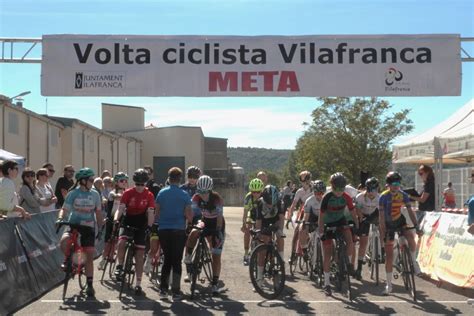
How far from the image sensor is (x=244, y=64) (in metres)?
12.8

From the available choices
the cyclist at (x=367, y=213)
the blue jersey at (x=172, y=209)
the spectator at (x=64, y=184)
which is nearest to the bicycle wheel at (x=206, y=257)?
the blue jersey at (x=172, y=209)

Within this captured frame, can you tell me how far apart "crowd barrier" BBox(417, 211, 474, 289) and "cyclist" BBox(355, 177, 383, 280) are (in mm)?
1131

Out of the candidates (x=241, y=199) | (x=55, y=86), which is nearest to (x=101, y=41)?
(x=55, y=86)

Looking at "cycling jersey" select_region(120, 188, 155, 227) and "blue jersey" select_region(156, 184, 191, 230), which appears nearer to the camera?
"blue jersey" select_region(156, 184, 191, 230)

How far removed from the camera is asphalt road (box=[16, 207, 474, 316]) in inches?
314

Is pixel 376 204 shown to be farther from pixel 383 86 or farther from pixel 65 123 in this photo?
pixel 65 123

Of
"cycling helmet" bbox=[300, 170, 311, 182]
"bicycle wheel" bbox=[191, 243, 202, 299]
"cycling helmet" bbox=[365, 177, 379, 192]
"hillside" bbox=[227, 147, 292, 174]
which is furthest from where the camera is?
"hillside" bbox=[227, 147, 292, 174]

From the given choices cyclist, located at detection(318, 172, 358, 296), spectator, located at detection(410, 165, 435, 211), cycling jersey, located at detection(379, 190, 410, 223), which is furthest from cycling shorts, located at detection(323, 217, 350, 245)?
spectator, located at detection(410, 165, 435, 211)

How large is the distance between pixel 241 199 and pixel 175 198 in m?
63.1

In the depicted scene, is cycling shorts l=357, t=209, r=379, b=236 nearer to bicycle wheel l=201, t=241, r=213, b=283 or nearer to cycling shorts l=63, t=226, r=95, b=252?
bicycle wheel l=201, t=241, r=213, b=283

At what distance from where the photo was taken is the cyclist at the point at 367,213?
11047 millimetres

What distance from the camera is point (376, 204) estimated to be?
1125 centimetres

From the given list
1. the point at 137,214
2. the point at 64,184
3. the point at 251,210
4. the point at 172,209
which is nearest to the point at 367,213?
the point at 251,210

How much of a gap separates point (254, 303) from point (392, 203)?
2674 mm
